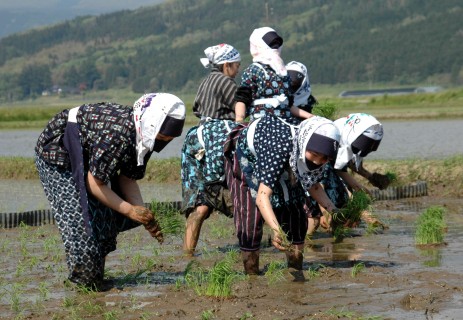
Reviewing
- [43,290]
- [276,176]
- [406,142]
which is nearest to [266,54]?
[276,176]

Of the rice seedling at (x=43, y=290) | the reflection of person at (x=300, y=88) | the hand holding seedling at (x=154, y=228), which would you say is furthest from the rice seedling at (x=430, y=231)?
the rice seedling at (x=43, y=290)

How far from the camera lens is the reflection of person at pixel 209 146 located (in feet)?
28.2

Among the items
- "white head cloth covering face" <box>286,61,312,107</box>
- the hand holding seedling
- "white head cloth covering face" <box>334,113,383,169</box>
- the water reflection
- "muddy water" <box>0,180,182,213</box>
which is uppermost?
"white head cloth covering face" <box>286,61,312,107</box>

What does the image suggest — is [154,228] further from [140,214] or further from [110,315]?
[110,315]

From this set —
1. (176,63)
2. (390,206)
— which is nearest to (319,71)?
(176,63)

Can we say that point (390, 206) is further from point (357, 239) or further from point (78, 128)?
point (78, 128)

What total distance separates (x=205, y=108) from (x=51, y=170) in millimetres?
2575

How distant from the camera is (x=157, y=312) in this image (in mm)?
6418

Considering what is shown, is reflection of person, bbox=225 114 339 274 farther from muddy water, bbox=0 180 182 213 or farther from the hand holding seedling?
muddy water, bbox=0 180 182 213

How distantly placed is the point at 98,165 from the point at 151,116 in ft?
1.62

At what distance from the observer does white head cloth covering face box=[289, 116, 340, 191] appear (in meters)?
6.85

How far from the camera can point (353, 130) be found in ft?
29.2

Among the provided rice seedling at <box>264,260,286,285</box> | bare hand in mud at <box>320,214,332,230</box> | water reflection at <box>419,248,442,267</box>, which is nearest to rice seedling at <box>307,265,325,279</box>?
rice seedling at <box>264,260,286,285</box>

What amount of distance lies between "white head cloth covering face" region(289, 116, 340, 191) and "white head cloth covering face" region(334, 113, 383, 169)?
1.79 metres
